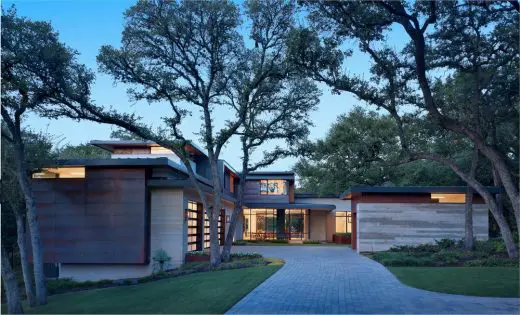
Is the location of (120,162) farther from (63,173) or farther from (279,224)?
(279,224)

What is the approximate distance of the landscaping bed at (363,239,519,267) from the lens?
67.6 feet

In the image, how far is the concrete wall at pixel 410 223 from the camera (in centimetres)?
2700

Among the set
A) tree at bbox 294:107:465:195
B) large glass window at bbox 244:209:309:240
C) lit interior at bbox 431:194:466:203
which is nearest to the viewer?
lit interior at bbox 431:194:466:203

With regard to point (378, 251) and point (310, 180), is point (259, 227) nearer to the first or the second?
point (310, 180)

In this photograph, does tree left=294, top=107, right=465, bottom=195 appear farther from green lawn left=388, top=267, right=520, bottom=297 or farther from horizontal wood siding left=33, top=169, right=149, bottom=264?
green lawn left=388, top=267, right=520, bottom=297

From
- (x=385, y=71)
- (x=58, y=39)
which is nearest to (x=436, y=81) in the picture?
(x=385, y=71)

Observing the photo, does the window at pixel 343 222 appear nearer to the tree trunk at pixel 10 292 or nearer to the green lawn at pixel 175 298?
the green lawn at pixel 175 298

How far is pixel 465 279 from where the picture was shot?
16344 millimetres

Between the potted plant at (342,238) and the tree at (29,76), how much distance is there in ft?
87.5

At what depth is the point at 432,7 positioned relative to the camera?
44.2 ft

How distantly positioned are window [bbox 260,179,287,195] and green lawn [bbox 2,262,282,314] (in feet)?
89.3

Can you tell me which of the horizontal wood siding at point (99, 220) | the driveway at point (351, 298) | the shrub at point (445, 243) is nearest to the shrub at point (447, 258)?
the shrub at point (445, 243)

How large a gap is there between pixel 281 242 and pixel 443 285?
2742cm

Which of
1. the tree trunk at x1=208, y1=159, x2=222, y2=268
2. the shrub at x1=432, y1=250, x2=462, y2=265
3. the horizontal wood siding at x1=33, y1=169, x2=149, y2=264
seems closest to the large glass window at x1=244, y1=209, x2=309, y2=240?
the tree trunk at x1=208, y1=159, x2=222, y2=268
